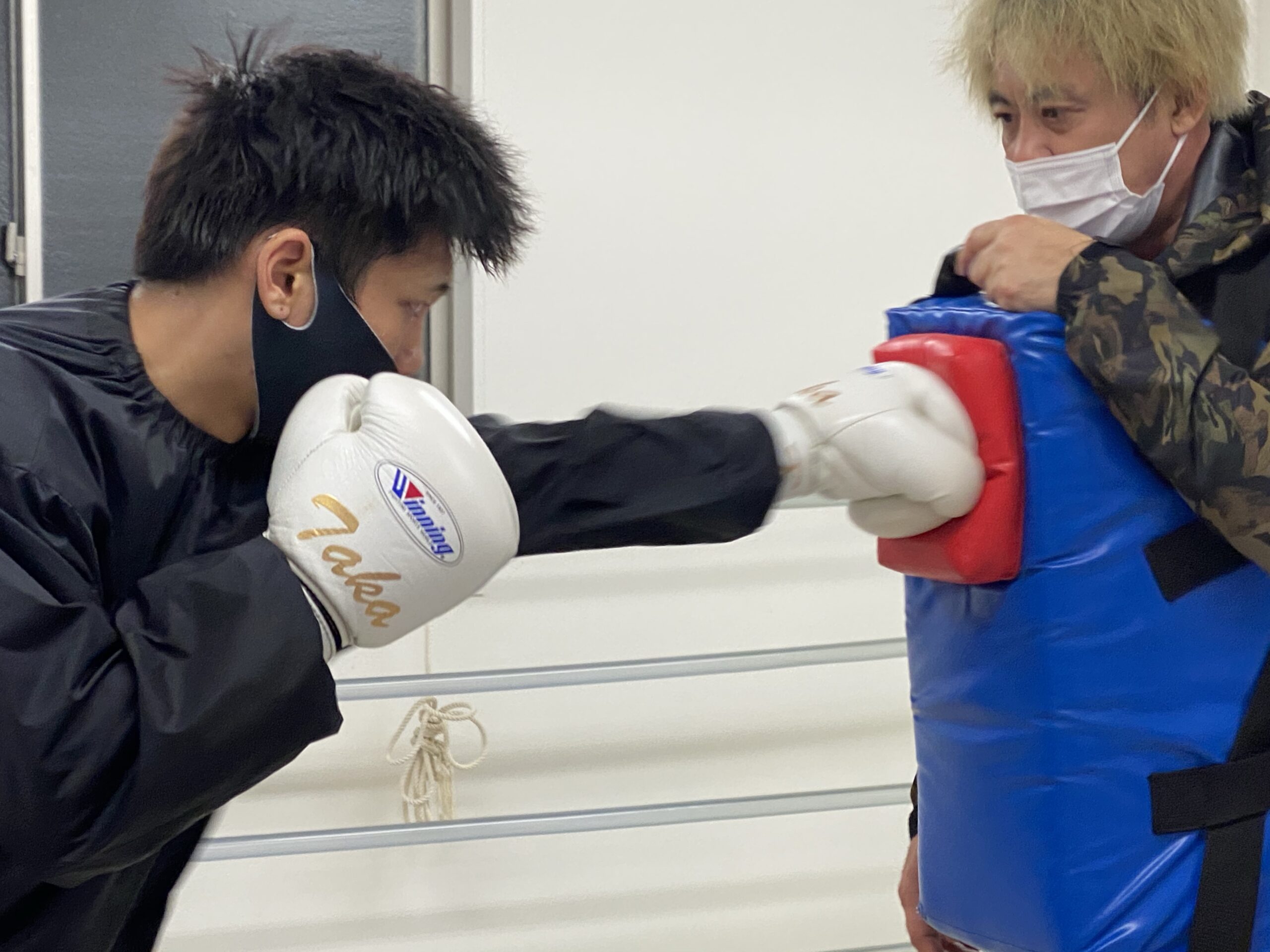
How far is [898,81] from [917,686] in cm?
139

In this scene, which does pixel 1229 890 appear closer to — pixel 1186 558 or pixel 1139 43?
pixel 1186 558

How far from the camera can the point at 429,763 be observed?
207 cm

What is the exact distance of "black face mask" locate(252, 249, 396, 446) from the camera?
3.60 ft

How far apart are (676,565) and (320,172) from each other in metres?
1.21

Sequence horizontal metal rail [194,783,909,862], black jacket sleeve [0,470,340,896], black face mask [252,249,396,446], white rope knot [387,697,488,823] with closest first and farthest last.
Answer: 1. black jacket sleeve [0,470,340,896]
2. black face mask [252,249,396,446]
3. horizontal metal rail [194,783,909,862]
4. white rope knot [387,697,488,823]

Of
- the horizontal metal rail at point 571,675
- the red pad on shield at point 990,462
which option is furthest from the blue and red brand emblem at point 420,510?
the horizontal metal rail at point 571,675

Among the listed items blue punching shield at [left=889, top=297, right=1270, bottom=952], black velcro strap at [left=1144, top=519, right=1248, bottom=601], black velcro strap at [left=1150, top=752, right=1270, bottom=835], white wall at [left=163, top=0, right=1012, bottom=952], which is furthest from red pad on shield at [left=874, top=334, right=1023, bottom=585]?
white wall at [left=163, top=0, right=1012, bottom=952]

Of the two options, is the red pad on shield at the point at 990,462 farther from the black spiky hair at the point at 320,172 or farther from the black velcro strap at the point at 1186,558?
the black spiky hair at the point at 320,172

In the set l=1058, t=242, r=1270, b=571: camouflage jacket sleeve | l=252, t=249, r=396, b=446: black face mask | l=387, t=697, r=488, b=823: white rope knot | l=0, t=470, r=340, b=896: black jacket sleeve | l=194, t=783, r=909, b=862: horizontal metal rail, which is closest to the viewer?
l=0, t=470, r=340, b=896: black jacket sleeve

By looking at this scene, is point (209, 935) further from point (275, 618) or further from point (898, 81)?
point (898, 81)

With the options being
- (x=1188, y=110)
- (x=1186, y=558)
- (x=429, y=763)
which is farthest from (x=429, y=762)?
(x=1188, y=110)

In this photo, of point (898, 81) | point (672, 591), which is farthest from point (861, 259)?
point (672, 591)

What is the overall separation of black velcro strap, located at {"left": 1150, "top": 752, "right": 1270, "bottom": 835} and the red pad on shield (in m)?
0.22
